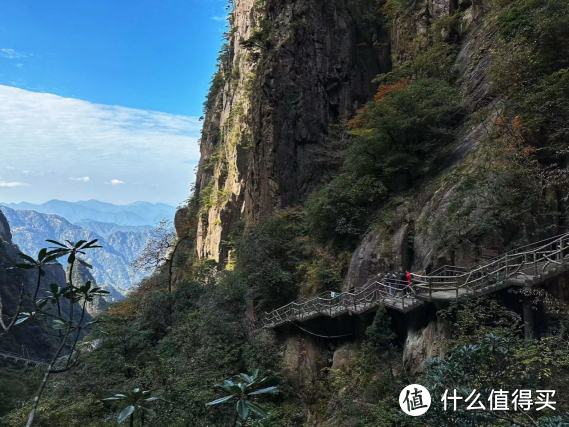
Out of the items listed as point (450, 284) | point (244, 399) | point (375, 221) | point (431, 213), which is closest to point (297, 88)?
point (375, 221)

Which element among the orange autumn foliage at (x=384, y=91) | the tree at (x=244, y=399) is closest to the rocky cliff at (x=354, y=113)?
the orange autumn foliage at (x=384, y=91)

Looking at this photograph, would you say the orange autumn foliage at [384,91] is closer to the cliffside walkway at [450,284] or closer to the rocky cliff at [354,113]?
the rocky cliff at [354,113]

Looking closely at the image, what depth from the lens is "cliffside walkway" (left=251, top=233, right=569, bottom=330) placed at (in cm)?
776

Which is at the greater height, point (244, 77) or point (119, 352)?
point (244, 77)

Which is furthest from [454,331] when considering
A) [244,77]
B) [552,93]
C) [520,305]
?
[244,77]

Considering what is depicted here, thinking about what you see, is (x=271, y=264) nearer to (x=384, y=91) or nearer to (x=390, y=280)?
(x=390, y=280)

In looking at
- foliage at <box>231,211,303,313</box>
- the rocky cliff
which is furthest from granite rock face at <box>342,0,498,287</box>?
foliage at <box>231,211,303,313</box>

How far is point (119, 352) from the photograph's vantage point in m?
15.7

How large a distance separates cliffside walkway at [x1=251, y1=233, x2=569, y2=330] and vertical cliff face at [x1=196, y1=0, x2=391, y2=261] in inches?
325

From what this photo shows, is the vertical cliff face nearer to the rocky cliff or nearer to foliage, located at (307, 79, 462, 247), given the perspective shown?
the rocky cliff

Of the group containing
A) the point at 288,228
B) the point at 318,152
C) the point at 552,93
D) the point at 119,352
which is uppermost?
the point at 318,152

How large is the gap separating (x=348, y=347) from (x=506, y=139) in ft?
26.7

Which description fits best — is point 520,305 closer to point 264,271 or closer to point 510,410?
point 510,410

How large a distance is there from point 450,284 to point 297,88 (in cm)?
1648
